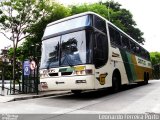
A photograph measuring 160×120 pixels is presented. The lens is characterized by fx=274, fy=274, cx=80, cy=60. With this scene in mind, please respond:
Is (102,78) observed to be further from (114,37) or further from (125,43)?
(125,43)

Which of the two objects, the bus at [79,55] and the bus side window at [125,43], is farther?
the bus side window at [125,43]

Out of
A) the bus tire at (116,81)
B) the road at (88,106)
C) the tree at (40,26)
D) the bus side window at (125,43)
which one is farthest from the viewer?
the tree at (40,26)

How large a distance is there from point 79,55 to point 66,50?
73 cm

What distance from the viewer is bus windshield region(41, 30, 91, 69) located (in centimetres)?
1088

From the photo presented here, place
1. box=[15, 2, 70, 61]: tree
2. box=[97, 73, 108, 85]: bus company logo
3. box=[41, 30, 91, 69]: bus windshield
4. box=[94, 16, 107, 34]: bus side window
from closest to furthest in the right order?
1. box=[41, 30, 91, 69]: bus windshield
2. box=[97, 73, 108, 85]: bus company logo
3. box=[94, 16, 107, 34]: bus side window
4. box=[15, 2, 70, 61]: tree

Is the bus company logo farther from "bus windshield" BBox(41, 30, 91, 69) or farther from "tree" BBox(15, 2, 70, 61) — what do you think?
"tree" BBox(15, 2, 70, 61)

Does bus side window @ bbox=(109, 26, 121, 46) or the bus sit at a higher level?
bus side window @ bbox=(109, 26, 121, 46)

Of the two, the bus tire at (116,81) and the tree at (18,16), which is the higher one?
the tree at (18,16)

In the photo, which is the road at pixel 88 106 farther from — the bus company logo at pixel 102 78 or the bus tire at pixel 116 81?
the bus tire at pixel 116 81

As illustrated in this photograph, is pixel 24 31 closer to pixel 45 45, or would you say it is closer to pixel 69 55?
pixel 45 45

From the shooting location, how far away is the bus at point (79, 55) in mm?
10773

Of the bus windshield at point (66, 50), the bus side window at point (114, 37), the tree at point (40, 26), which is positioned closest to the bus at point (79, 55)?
the bus windshield at point (66, 50)

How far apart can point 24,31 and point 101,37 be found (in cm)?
889

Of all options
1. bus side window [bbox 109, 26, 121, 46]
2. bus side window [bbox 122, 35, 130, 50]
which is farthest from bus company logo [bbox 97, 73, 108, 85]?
bus side window [bbox 122, 35, 130, 50]
